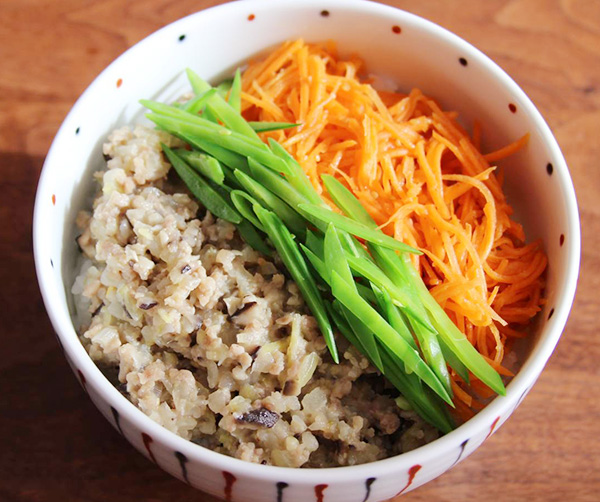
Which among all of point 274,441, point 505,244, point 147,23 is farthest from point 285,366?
point 147,23

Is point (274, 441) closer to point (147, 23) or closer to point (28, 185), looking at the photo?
point (28, 185)

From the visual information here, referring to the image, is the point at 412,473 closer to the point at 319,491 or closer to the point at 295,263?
the point at 319,491

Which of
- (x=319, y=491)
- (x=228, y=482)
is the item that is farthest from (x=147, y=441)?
(x=319, y=491)

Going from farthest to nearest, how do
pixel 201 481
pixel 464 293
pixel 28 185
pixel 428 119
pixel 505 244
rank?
1. pixel 28 185
2. pixel 428 119
3. pixel 505 244
4. pixel 464 293
5. pixel 201 481

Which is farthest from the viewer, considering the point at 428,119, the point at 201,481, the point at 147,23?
the point at 147,23

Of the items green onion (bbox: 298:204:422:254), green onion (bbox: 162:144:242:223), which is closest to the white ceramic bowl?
green onion (bbox: 162:144:242:223)

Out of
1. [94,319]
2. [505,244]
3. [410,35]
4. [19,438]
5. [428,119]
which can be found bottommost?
[19,438]

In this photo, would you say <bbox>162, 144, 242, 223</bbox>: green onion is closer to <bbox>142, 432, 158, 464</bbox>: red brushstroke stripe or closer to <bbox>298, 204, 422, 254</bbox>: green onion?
<bbox>298, 204, 422, 254</bbox>: green onion

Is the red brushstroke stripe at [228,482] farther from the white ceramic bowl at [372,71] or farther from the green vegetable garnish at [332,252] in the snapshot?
the green vegetable garnish at [332,252]
